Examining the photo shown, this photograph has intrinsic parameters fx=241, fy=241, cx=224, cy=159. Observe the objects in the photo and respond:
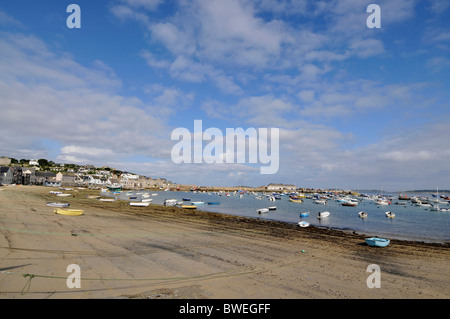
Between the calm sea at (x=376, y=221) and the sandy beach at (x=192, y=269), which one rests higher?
the sandy beach at (x=192, y=269)

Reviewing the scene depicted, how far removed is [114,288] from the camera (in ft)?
27.9

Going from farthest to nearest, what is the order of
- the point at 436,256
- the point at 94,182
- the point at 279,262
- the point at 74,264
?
1. the point at 94,182
2. the point at 436,256
3. the point at 279,262
4. the point at 74,264

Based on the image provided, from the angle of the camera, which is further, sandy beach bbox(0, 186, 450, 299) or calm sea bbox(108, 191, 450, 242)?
calm sea bbox(108, 191, 450, 242)

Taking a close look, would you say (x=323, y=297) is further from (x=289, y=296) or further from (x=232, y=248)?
(x=232, y=248)

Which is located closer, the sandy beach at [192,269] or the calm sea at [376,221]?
the sandy beach at [192,269]

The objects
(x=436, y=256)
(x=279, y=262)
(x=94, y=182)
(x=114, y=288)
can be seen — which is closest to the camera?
(x=114, y=288)

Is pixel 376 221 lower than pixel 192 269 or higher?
lower

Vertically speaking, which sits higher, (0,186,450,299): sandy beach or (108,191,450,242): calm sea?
(0,186,450,299): sandy beach

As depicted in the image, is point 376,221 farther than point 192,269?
Yes

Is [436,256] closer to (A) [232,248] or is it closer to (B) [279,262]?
(B) [279,262]
